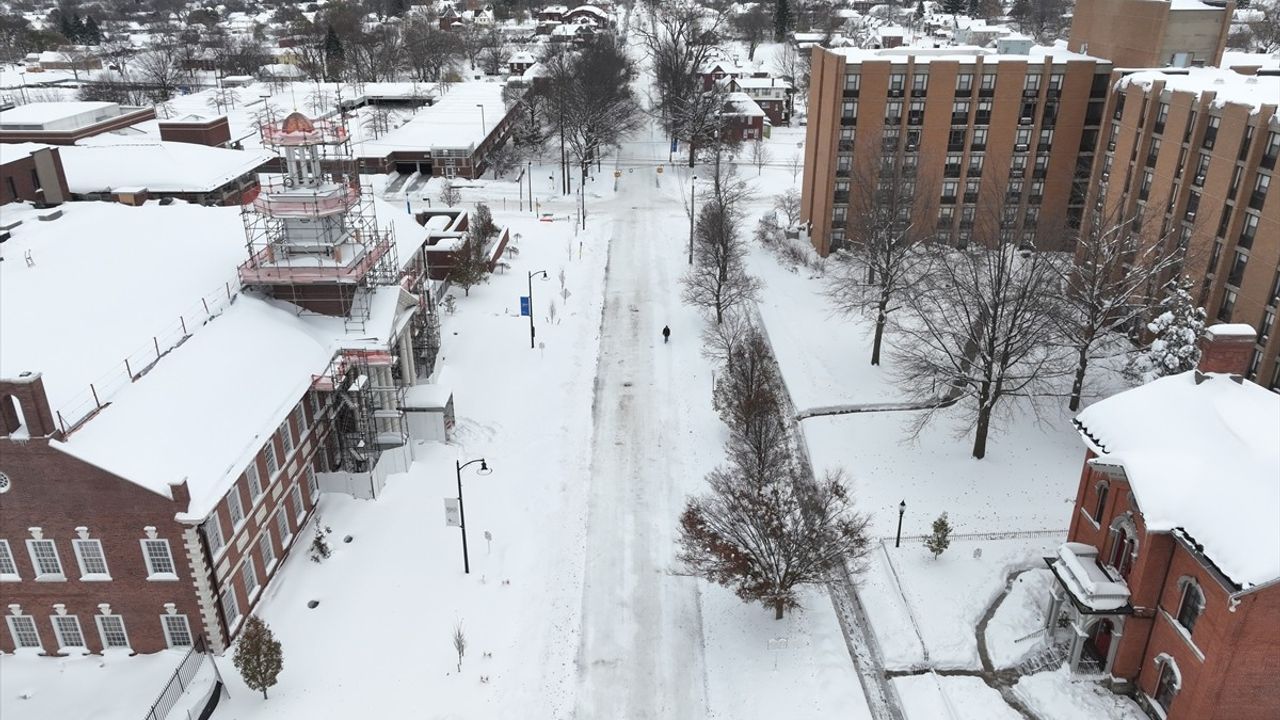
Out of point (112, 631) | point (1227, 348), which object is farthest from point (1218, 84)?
point (112, 631)

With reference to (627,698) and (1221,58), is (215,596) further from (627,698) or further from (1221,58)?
(1221,58)

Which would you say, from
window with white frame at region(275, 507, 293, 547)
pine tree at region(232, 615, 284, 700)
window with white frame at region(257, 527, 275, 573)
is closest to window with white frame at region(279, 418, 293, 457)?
window with white frame at region(275, 507, 293, 547)

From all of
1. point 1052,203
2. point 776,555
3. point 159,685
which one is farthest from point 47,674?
point 1052,203

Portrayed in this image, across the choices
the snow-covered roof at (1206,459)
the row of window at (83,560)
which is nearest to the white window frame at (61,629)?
the row of window at (83,560)

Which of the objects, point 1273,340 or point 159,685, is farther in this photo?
point 1273,340

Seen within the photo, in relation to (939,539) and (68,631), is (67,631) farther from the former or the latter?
(939,539)

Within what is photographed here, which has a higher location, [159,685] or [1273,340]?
[1273,340]

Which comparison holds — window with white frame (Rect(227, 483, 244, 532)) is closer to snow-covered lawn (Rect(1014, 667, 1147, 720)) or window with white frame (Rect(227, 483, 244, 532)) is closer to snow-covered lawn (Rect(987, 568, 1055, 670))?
snow-covered lawn (Rect(987, 568, 1055, 670))

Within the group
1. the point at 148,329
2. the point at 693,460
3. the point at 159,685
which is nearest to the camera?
the point at 159,685
